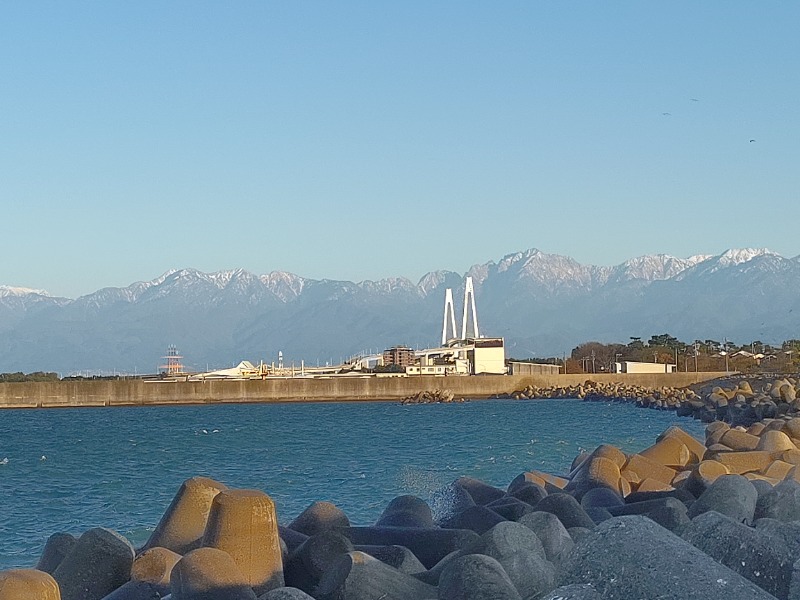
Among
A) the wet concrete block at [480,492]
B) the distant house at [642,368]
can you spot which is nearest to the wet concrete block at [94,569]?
the wet concrete block at [480,492]

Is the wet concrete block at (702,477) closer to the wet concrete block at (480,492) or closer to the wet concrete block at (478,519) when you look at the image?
the wet concrete block at (480,492)

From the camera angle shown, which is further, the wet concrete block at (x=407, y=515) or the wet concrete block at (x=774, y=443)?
the wet concrete block at (x=774, y=443)

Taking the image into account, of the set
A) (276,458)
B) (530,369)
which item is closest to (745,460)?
(276,458)

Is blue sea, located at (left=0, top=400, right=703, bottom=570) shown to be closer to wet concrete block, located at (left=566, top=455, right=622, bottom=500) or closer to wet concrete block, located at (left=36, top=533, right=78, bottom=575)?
wet concrete block, located at (left=566, top=455, right=622, bottom=500)

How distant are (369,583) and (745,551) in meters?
1.90

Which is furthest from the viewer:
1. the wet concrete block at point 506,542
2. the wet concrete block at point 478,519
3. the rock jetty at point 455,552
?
the wet concrete block at point 478,519

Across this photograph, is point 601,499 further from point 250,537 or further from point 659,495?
point 250,537

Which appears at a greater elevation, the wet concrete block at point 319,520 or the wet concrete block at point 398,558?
the wet concrete block at point 319,520

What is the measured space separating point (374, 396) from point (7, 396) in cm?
2372

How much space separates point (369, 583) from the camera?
6.08 m

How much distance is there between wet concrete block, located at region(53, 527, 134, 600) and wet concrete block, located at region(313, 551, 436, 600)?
1.58 m

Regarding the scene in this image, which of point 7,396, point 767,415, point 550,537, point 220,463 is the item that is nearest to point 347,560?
point 550,537

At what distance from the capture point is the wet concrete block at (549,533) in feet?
23.0

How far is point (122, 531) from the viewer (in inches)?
564
